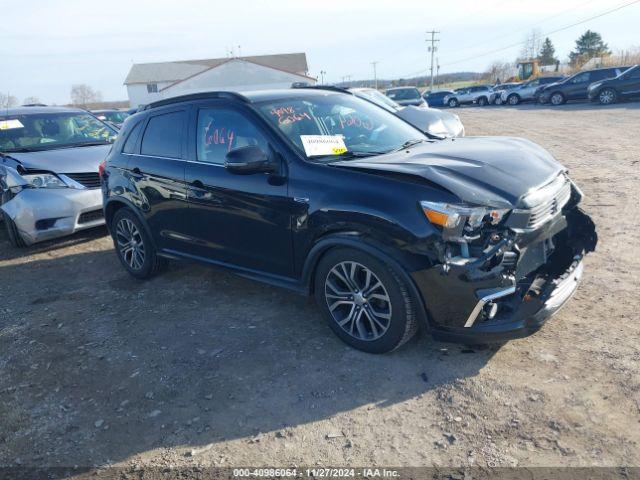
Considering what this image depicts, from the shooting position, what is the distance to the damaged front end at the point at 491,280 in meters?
3.11

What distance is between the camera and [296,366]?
363 centimetres

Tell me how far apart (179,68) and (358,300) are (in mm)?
78138

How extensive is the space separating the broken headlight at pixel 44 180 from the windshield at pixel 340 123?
13.2 feet

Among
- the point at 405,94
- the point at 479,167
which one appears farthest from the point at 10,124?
the point at 405,94

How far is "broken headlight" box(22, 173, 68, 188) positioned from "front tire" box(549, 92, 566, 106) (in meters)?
25.5

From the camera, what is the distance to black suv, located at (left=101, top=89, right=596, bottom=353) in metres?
3.18

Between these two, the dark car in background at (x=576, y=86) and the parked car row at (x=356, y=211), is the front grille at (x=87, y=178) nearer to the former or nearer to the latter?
the parked car row at (x=356, y=211)

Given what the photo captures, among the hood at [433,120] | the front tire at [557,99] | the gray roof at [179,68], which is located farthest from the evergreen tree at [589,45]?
the hood at [433,120]

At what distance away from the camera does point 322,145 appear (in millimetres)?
3957

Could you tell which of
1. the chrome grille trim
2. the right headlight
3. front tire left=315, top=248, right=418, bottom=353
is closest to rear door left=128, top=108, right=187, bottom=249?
front tire left=315, top=248, right=418, bottom=353

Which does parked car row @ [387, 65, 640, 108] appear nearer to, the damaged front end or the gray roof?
the damaged front end

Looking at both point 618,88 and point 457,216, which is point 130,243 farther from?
point 618,88

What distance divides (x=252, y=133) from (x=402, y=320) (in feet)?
6.19

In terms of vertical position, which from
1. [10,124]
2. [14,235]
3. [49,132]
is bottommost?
[14,235]
